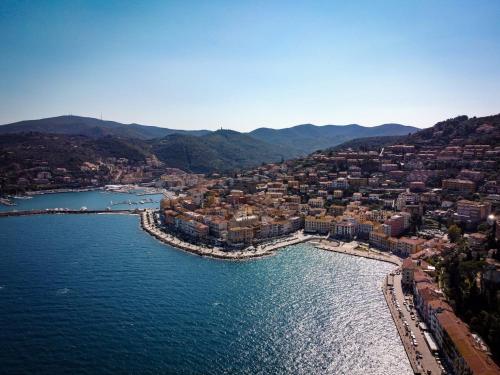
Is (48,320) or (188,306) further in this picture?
(188,306)

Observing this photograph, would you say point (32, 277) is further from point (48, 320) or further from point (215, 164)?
point (215, 164)

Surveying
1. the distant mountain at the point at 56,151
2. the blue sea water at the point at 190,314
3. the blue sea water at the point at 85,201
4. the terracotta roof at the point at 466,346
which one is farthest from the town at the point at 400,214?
the distant mountain at the point at 56,151

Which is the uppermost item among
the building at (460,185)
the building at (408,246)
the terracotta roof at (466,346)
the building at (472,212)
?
the building at (460,185)

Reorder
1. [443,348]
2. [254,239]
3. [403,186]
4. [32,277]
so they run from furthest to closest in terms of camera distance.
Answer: [403,186], [254,239], [32,277], [443,348]

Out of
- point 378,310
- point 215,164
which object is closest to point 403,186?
point 378,310

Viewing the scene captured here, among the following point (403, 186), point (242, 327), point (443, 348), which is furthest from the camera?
point (403, 186)

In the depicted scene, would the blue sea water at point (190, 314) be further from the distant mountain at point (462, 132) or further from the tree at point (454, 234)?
the distant mountain at point (462, 132)

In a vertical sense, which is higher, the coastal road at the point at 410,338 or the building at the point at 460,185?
the building at the point at 460,185
